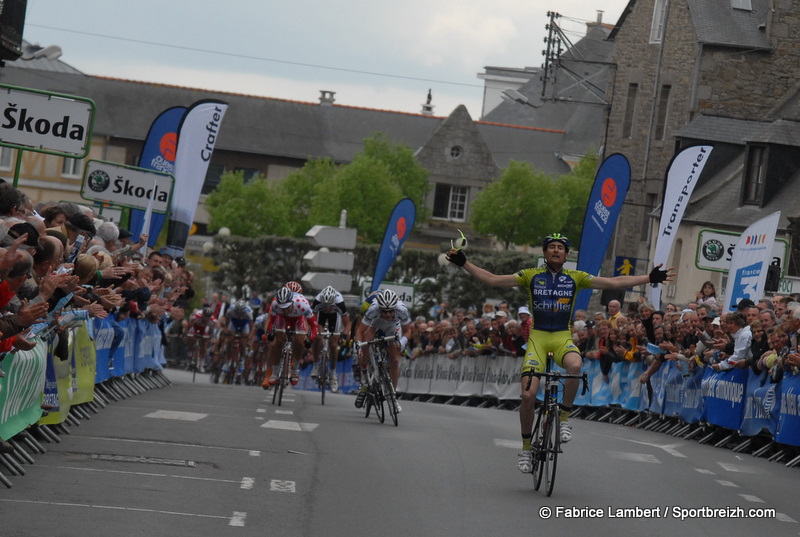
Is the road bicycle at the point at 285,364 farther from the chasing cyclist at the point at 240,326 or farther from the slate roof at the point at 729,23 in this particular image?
the slate roof at the point at 729,23

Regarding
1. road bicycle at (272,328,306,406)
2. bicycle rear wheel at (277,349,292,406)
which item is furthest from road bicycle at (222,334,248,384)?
bicycle rear wheel at (277,349,292,406)

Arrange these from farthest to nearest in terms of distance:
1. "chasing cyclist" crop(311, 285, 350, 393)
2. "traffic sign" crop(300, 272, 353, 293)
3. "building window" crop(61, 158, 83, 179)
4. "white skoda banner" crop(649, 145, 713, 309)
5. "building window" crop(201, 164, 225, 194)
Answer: "building window" crop(201, 164, 225, 194), "building window" crop(61, 158, 83, 179), "traffic sign" crop(300, 272, 353, 293), "white skoda banner" crop(649, 145, 713, 309), "chasing cyclist" crop(311, 285, 350, 393)

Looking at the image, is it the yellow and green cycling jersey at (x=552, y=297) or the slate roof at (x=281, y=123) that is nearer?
the yellow and green cycling jersey at (x=552, y=297)

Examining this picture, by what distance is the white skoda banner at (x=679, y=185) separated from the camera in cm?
2606

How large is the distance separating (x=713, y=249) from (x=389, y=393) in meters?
10.5

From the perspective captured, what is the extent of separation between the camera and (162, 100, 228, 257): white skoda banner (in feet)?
85.9

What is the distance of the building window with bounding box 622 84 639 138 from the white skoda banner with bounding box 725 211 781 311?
106 ft

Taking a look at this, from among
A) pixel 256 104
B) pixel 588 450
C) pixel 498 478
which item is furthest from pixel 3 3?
pixel 256 104

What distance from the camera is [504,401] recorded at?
106ft

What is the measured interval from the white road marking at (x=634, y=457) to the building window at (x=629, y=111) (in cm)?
4019

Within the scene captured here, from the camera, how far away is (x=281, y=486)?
11188 mm

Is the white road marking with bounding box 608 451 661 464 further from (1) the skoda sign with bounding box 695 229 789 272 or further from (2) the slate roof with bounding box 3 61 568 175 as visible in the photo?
(2) the slate roof with bounding box 3 61 568 175

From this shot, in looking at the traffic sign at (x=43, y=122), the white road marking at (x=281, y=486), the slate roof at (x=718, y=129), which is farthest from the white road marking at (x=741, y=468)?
the slate roof at (x=718, y=129)

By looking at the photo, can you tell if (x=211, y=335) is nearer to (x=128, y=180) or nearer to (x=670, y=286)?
(x=670, y=286)
